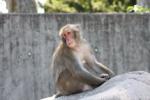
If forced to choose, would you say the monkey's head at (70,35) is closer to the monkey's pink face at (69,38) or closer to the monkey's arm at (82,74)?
the monkey's pink face at (69,38)

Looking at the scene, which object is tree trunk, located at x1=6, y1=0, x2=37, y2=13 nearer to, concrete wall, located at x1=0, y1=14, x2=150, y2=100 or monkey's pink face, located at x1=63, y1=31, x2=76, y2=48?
concrete wall, located at x1=0, y1=14, x2=150, y2=100

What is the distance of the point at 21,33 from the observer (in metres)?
9.59

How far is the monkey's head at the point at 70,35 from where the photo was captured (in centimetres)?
678

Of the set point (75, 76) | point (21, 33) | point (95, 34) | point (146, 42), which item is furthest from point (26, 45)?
point (75, 76)

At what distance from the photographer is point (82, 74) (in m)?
6.75

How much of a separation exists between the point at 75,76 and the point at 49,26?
2.92 metres

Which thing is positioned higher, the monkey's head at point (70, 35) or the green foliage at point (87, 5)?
the monkey's head at point (70, 35)

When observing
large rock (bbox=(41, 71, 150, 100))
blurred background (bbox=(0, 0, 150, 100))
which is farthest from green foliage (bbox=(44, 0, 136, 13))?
large rock (bbox=(41, 71, 150, 100))

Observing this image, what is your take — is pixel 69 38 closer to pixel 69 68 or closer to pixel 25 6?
pixel 69 68

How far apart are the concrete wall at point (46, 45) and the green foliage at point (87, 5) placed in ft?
30.8

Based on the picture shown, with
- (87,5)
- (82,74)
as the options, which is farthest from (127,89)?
(87,5)

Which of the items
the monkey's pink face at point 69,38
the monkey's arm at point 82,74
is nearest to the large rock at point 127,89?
the monkey's arm at point 82,74

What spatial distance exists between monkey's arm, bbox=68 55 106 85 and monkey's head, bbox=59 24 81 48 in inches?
7.3

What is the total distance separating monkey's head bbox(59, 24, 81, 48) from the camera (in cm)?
678
